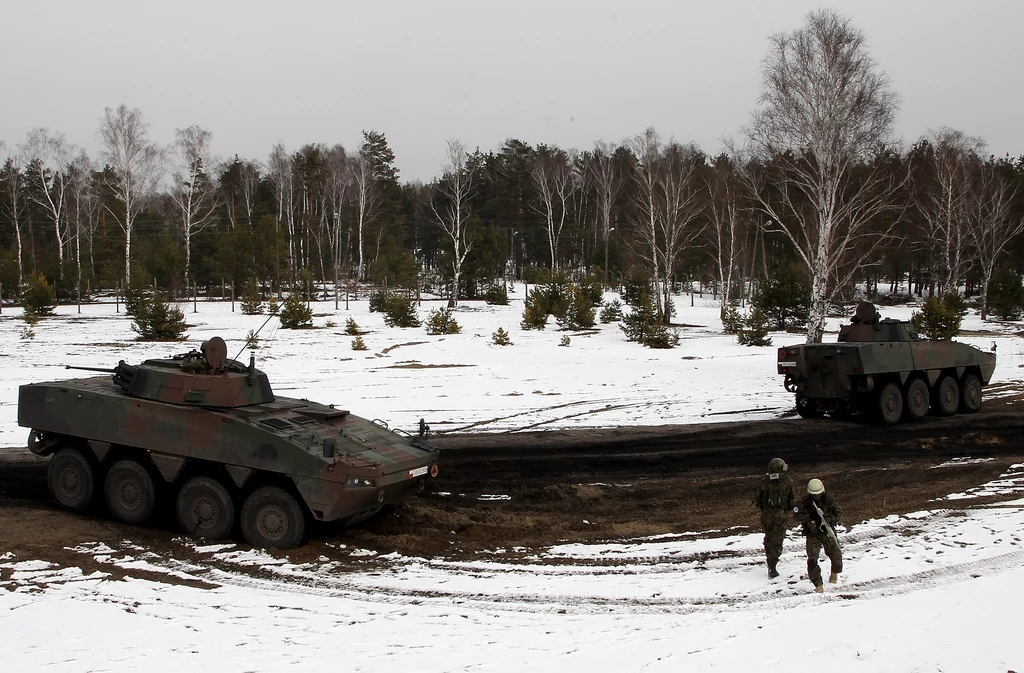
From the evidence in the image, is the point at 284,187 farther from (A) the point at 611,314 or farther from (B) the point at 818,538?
(B) the point at 818,538

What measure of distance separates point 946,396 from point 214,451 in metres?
14.6

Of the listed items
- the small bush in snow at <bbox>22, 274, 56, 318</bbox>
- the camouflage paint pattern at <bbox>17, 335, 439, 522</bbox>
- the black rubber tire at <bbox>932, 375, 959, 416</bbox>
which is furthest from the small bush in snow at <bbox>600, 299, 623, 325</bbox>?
the camouflage paint pattern at <bbox>17, 335, 439, 522</bbox>

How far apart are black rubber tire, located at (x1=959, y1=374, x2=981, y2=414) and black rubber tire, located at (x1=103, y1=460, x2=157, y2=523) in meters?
15.8

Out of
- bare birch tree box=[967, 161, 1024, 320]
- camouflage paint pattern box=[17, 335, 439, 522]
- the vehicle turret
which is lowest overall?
camouflage paint pattern box=[17, 335, 439, 522]

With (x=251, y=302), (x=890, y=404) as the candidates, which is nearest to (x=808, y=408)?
(x=890, y=404)

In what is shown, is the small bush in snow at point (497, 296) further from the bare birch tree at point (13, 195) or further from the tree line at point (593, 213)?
the bare birch tree at point (13, 195)

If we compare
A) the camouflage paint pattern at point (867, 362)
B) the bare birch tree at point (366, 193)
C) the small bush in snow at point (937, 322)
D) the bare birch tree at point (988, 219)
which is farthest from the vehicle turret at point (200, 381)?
the bare birch tree at point (988, 219)

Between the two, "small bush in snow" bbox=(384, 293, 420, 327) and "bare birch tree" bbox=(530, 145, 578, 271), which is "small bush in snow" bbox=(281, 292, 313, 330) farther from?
"bare birch tree" bbox=(530, 145, 578, 271)

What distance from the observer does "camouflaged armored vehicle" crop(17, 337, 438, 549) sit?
26.8ft

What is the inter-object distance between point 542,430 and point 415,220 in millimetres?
59587

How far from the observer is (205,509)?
28.5 feet

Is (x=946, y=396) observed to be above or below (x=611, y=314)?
below

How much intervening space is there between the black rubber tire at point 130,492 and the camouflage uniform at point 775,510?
6781 millimetres

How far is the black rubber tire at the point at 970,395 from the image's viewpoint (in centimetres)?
1659
